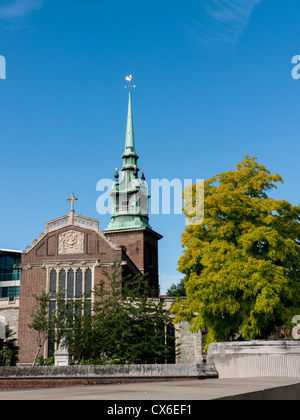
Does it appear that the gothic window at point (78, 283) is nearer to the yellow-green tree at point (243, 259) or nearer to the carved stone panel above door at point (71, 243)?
the carved stone panel above door at point (71, 243)

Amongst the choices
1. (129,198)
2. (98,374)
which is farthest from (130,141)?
(98,374)

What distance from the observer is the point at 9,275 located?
272 ft

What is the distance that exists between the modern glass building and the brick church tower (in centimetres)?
2717

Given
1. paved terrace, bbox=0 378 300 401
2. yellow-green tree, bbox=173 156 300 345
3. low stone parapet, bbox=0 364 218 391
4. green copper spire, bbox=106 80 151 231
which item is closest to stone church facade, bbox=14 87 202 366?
green copper spire, bbox=106 80 151 231

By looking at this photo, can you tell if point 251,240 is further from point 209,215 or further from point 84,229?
point 84,229

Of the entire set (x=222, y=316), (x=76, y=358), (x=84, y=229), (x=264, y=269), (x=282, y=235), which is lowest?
(x=76, y=358)

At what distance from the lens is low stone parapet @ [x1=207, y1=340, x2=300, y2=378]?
39.9ft

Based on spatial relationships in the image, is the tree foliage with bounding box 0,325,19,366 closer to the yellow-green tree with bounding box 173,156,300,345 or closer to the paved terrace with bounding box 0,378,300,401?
the yellow-green tree with bounding box 173,156,300,345

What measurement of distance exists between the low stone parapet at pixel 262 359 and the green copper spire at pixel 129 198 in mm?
44389

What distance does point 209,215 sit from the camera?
85.3ft

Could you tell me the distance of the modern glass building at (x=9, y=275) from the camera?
262ft
